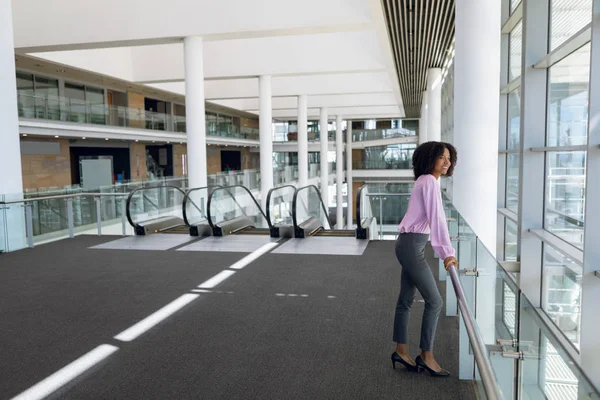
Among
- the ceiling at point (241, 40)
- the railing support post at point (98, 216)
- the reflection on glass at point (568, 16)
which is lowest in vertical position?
the railing support post at point (98, 216)

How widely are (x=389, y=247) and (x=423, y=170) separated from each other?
17.2ft

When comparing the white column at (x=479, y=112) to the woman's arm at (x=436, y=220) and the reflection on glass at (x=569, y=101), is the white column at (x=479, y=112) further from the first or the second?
the woman's arm at (x=436, y=220)

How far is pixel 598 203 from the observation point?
332cm

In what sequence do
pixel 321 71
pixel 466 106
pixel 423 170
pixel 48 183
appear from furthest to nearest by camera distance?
pixel 48 183 → pixel 321 71 → pixel 466 106 → pixel 423 170

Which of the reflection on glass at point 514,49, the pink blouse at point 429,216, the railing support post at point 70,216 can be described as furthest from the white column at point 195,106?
the pink blouse at point 429,216

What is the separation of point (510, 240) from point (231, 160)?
106 feet

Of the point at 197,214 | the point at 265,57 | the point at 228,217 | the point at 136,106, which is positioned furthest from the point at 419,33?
the point at 136,106

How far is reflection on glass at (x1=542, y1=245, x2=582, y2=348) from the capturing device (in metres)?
7.74

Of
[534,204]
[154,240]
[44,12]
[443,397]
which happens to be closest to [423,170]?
[443,397]

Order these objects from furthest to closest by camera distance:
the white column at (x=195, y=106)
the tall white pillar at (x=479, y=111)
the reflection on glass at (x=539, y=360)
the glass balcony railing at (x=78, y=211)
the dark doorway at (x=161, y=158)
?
the dark doorway at (x=161, y=158) < the white column at (x=195, y=106) < the glass balcony railing at (x=78, y=211) < the tall white pillar at (x=479, y=111) < the reflection on glass at (x=539, y=360)

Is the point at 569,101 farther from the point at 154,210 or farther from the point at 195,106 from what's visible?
the point at 154,210

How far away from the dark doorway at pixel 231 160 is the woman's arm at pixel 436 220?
1436 inches

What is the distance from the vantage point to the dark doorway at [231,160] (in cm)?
3967

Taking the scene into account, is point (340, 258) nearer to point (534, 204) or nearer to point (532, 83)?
point (534, 204)
